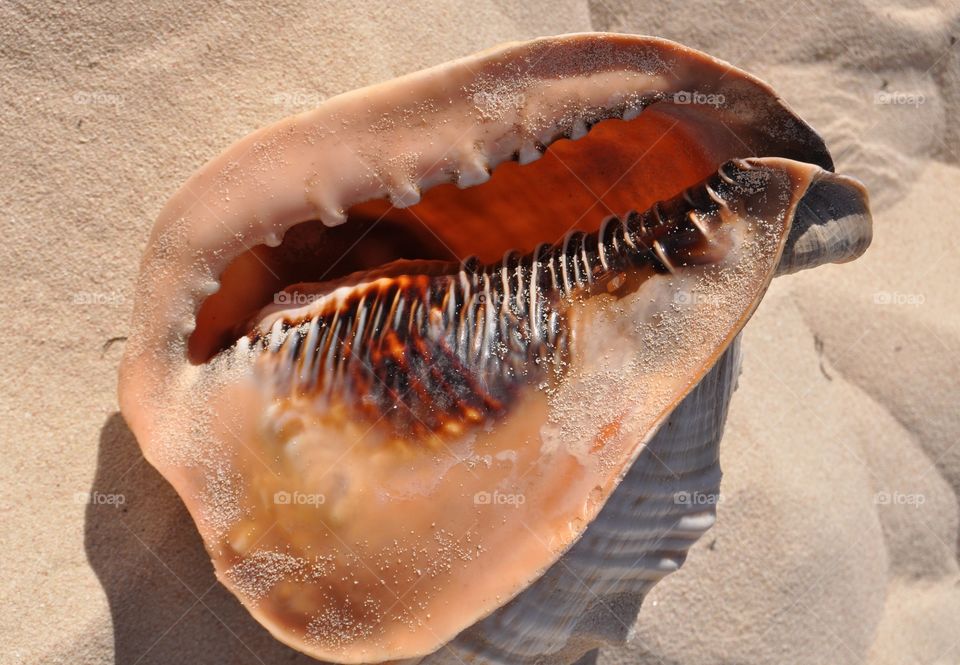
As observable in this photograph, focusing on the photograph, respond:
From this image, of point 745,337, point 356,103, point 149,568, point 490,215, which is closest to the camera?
point 356,103

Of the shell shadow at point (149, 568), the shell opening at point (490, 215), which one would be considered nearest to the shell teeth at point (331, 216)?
the shell opening at point (490, 215)

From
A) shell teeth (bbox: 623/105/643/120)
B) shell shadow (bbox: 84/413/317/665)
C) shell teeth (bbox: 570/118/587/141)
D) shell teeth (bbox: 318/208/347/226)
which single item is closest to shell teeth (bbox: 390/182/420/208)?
shell teeth (bbox: 318/208/347/226)

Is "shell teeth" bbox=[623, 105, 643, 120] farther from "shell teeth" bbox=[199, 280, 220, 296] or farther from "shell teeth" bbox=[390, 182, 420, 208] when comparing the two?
"shell teeth" bbox=[199, 280, 220, 296]

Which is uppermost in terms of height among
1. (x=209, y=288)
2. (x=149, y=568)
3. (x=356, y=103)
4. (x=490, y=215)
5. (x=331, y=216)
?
(x=356, y=103)

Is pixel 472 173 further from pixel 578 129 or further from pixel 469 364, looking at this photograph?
pixel 469 364

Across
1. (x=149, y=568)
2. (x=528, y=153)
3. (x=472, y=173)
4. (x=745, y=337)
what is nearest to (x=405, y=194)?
(x=472, y=173)

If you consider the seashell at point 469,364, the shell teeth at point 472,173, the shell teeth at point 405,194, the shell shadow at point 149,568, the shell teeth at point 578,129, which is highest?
the shell teeth at point 578,129

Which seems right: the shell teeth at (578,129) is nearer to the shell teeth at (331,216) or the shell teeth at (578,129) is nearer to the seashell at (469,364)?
the seashell at (469,364)
